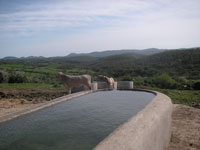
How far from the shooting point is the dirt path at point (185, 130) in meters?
4.56

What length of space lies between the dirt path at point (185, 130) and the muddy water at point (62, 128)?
58.1 inches

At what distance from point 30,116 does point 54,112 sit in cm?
81

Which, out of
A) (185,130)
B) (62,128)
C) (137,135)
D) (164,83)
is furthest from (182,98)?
(137,135)

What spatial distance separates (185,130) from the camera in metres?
5.58

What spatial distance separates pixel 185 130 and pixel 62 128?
368 cm

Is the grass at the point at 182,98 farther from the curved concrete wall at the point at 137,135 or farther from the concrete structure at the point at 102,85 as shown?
the curved concrete wall at the point at 137,135

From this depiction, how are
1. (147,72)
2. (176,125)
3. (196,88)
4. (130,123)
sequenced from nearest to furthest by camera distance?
(130,123), (176,125), (196,88), (147,72)

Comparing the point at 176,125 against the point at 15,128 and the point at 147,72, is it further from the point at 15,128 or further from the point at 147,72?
the point at 147,72

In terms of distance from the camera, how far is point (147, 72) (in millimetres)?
36000

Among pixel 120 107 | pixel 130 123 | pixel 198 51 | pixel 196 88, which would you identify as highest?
pixel 198 51

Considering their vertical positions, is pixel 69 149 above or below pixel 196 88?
above

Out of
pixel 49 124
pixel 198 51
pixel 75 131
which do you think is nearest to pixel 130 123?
pixel 75 131

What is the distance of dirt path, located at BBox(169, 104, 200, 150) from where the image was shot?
4.56 m

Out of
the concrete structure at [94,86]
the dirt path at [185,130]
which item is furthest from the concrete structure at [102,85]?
the dirt path at [185,130]
